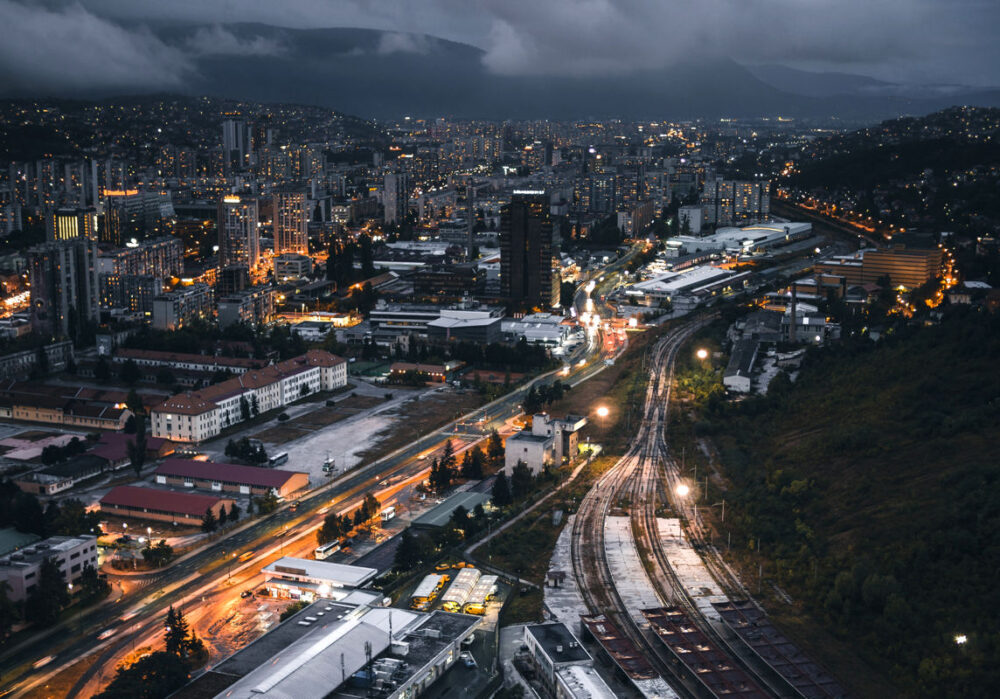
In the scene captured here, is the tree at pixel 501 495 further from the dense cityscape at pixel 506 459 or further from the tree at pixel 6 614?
the tree at pixel 6 614

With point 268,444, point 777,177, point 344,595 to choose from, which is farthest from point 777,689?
point 777,177

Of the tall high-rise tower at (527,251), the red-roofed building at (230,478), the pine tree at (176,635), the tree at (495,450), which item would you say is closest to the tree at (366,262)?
the tall high-rise tower at (527,251)

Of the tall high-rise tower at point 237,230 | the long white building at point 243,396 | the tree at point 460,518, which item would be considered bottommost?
the tree at point 460,518

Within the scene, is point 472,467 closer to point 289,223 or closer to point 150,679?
point 150,679

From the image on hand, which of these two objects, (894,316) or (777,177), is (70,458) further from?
(777,177)

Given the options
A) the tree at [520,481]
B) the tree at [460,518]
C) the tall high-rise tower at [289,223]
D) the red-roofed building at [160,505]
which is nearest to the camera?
the tree at [460,518]

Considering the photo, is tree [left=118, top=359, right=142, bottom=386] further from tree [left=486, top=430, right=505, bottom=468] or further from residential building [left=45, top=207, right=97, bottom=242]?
residential building [left=45, top=207, right=97, bottom=242]

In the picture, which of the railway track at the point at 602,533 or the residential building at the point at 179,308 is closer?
the railway track at the point at 602,533
